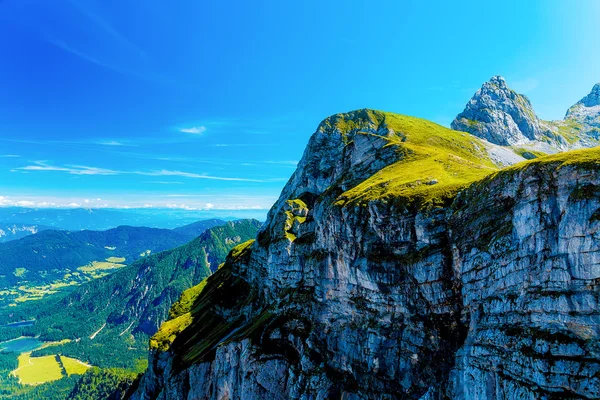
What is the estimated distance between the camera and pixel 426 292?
49.3 meters

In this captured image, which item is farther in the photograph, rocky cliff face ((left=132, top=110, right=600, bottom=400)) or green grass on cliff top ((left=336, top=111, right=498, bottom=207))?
green grass on cliff top ((left=336, top=111, right=498, bottom=207))

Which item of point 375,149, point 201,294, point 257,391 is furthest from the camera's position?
point 201,294

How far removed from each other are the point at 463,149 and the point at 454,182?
7661 cm

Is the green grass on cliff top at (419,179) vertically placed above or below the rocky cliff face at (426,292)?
above

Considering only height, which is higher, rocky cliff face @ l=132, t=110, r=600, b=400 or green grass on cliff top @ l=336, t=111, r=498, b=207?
green grass on cliff top @ l=336, t=111, r=498, b=207

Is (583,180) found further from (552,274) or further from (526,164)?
(552,274)

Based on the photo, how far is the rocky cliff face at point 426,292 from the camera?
1329 inches

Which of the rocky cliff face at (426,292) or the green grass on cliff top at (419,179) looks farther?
the green grass on cliff top at (419,179)

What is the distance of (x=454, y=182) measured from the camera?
56.8 metres

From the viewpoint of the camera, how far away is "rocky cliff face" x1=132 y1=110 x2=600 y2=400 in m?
33.8

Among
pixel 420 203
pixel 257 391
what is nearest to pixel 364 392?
pixel 257 391

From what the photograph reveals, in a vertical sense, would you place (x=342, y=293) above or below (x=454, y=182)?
below

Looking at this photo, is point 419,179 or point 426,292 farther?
point 419,179

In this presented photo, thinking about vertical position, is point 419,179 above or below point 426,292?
above
